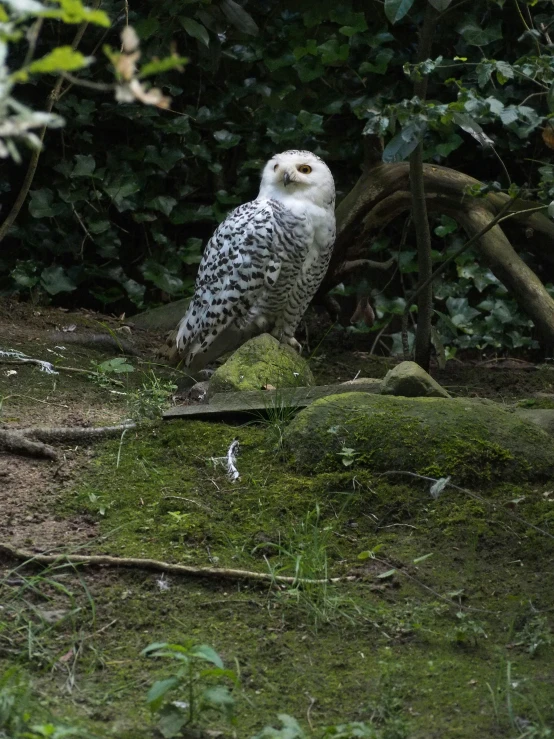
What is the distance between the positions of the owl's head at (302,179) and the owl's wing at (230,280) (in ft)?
0.46

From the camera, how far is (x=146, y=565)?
2693 millimetres

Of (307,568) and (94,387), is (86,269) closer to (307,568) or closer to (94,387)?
(94,387)

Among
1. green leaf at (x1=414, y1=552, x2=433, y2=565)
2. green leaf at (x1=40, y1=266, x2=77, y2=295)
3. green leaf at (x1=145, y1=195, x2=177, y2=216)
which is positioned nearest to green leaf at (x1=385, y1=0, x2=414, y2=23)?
green leaf at (x1=414, y1=552, x2=433, y2=565)

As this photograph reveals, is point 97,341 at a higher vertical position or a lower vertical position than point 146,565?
lower

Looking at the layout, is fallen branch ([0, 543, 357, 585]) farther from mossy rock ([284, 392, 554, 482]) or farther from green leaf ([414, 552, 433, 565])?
mossy rock ([284, 392, 554, 482])

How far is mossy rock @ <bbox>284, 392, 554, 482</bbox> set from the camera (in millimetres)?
3258

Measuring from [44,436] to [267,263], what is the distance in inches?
69.0

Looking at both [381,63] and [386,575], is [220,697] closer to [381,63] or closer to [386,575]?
[386,575]

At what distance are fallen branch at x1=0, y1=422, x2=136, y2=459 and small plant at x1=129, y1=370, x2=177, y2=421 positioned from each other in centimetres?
14

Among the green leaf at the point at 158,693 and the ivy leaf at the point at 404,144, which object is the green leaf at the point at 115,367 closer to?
the ivy leaf at the point at 404,144

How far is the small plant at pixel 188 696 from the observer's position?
1.94m

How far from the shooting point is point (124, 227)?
6.47 meters

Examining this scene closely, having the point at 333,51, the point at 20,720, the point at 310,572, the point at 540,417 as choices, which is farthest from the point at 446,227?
the point at 20,720

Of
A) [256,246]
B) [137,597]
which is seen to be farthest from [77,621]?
[256,246]
